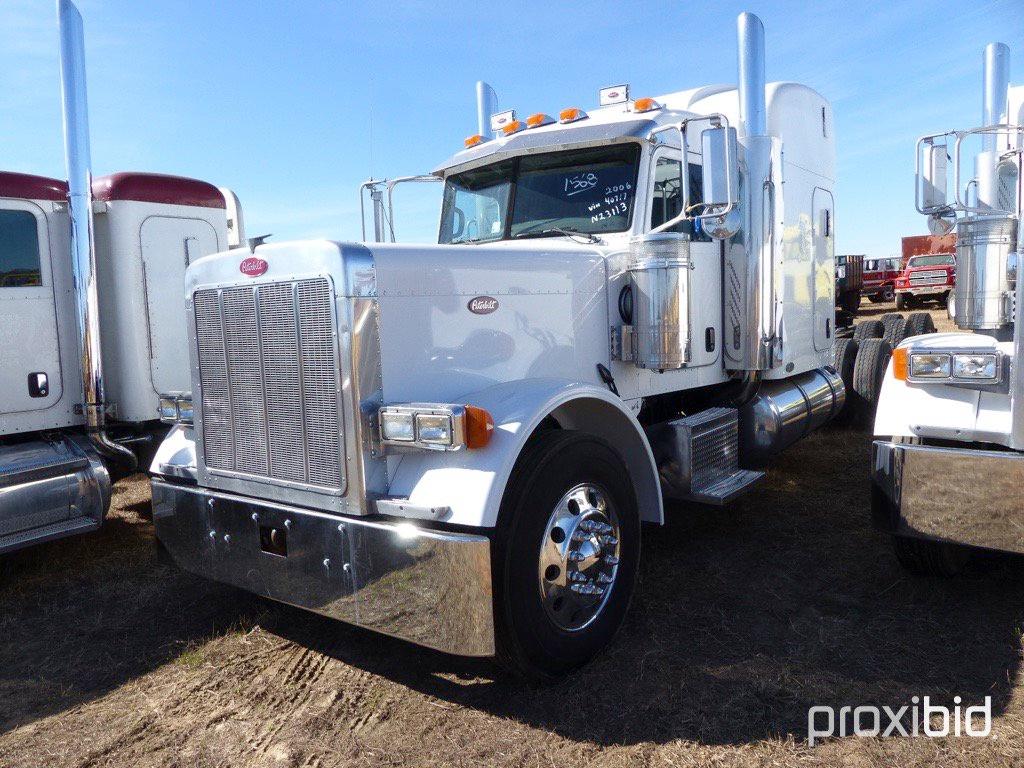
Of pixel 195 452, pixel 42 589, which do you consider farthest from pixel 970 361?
pixel 42 589

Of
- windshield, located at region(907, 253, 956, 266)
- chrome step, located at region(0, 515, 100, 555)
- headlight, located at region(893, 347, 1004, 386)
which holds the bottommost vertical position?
chrome step, located at region(0, 515, 100, 555)

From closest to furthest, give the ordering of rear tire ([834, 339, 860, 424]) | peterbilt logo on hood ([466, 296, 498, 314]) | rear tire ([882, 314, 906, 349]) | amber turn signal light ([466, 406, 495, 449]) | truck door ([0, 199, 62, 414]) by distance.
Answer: amber turn signal light ([466, 406, 495, 449]), peterbilt logo on hood ([466, 296, 498, 314]), truck door ([0, 199, 62, 414]), rear tire ([834, 339, 860, 424]), rear tire ([882, 314, 906, 349])

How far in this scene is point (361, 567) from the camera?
9.89ft

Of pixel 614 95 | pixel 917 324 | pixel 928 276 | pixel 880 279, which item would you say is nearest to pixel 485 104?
pixel 614 95

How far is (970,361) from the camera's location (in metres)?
3.66

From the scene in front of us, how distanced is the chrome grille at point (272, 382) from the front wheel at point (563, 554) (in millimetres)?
728

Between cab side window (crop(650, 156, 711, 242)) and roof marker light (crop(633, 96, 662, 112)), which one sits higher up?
roof marker light (crop(633, 96, 662, 112))

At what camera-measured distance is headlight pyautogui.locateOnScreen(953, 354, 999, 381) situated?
360cm

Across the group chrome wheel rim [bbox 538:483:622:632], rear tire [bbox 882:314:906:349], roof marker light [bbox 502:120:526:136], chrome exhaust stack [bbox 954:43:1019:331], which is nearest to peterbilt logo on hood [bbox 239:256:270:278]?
chrome wheel rim [bbox 538:483:622:632]

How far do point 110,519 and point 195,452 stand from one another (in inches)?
126

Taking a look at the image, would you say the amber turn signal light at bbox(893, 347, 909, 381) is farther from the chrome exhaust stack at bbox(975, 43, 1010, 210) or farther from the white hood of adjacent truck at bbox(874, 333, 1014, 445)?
the chrome exhaust stack at bbox(975, 43, 1010, 210)

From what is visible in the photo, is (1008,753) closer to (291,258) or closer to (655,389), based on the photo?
(655,389)

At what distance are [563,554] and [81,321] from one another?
413cm

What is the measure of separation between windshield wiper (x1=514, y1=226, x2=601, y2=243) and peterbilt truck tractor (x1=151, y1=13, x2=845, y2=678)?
2 centimetres
